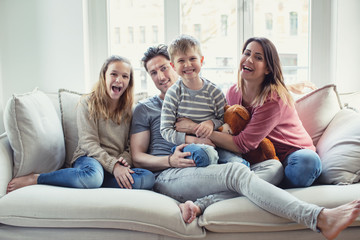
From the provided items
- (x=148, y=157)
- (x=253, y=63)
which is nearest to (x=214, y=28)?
(x=253, y=63)

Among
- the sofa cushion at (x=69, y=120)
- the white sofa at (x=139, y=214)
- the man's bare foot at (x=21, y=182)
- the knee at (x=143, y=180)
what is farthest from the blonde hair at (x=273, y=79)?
the man's bare foot at (x=21, y=182)

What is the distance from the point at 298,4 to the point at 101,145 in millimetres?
1827

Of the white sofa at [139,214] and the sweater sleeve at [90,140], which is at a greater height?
the sweater sleeve at [90,140]

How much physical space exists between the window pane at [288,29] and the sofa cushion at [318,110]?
0.71 meters

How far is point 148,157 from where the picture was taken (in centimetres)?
186

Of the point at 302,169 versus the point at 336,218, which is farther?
the point at 302,169

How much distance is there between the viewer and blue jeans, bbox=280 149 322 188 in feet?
5.37

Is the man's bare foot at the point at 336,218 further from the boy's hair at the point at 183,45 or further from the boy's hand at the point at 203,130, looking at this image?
the boy's hair at the point at 183,45

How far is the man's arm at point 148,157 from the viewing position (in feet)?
5.62

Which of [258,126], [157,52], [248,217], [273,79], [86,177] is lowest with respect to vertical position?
[248,217]

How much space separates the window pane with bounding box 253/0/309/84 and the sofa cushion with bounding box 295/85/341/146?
71 cm

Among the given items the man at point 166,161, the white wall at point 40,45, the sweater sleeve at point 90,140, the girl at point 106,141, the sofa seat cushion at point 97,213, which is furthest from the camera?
the white wall at point 40,45

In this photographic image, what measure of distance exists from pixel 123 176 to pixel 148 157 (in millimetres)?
184

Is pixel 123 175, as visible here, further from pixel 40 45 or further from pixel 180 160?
pixel 40 45
